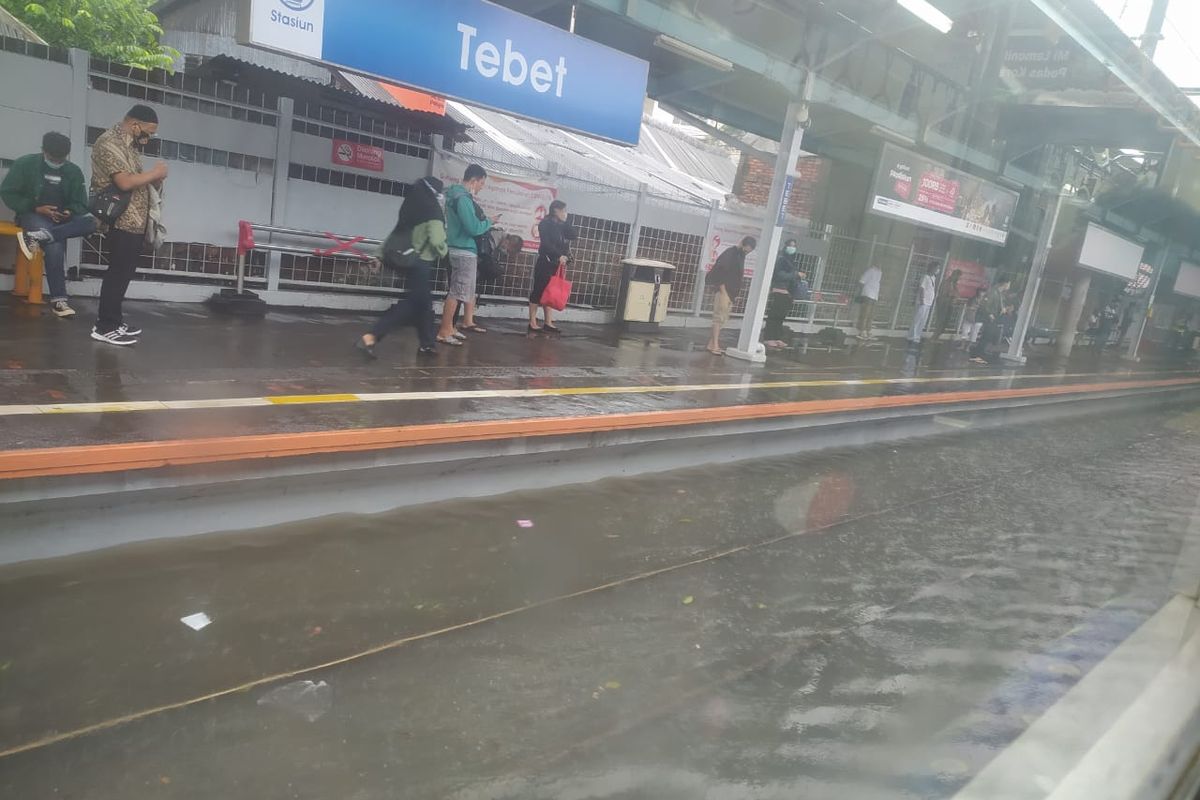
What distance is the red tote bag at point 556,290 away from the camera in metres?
10.0

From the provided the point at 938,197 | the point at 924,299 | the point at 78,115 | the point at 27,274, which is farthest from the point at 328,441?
the point at 924,299

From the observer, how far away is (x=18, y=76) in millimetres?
7133

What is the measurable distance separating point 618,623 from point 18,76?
7.64 meters

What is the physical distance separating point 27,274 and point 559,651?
6778mm

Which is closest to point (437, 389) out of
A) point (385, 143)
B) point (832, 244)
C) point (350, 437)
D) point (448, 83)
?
point (350, 437)

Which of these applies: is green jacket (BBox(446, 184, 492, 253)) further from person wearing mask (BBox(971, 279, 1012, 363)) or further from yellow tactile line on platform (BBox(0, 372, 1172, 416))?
person wearing mask (BBox(971, 279, 1012, 363))

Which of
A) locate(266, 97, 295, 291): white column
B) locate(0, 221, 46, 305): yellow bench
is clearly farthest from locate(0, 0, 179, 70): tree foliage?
locate(0, 221, 46, 305): yellow bench

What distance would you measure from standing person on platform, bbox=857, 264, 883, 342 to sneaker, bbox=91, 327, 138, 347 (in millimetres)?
12682

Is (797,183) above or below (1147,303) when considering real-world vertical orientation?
above

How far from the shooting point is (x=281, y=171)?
876 cm

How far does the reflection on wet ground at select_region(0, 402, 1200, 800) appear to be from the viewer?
2.61m

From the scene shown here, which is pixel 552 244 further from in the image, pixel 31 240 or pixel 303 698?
pixel 303 698

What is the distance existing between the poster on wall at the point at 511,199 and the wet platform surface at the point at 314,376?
1.36m

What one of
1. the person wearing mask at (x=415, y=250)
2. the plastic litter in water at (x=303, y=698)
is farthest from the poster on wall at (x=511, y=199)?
the plastic litter in water at (x=303, y=698)
